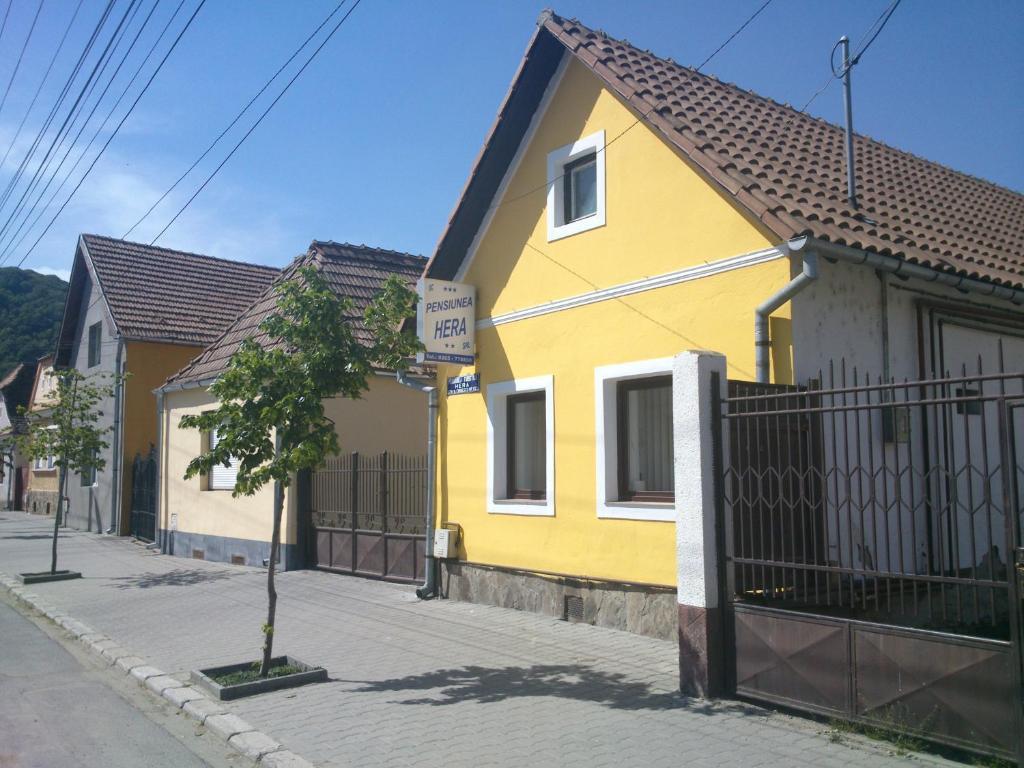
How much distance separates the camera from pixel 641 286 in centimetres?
940

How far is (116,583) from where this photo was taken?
1460cm

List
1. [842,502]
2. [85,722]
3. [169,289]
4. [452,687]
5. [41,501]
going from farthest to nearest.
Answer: [41,501]
[169,289]
[452,687]
[85,722]
[842,502]

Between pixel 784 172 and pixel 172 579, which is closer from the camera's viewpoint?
pixel 784 172

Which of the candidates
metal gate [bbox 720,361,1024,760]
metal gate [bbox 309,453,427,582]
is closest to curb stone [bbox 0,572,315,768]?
metal gate [bbox 720,361,1024,760]

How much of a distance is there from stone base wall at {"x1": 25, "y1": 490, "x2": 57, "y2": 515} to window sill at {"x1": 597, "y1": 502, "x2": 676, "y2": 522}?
28.0 m

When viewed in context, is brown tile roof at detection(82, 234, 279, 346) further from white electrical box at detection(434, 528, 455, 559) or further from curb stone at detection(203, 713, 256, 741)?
curb stone at detection(203, 713, 256, 741)

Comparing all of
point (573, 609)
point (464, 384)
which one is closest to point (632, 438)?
point (573, 609)

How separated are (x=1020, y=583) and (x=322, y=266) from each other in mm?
13934

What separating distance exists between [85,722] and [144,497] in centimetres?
1587

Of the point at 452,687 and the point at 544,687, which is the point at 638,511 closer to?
the point at 544,687

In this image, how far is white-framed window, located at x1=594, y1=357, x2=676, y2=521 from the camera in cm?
939

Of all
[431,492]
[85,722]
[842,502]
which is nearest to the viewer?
[842,502]

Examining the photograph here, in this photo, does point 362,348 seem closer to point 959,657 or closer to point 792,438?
point 792,438

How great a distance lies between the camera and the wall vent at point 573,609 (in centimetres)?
985
